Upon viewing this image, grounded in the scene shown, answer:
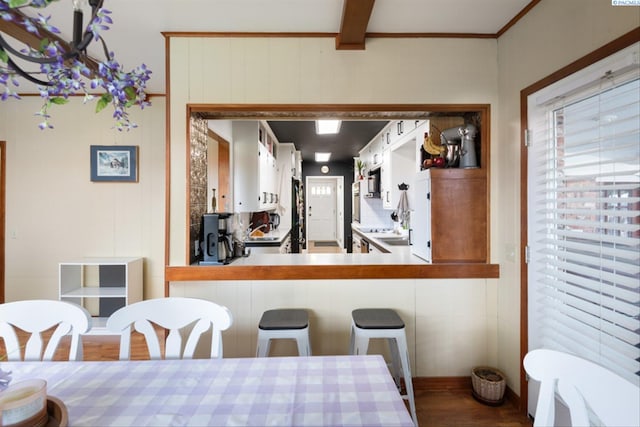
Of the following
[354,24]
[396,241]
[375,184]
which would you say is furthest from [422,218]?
[375,184]

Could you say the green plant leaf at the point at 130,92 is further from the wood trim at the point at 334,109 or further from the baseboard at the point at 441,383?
the baseboard at the point at 441,383

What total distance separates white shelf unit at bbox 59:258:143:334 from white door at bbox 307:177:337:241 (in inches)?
252

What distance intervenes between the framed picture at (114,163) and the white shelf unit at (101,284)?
95 centimetres

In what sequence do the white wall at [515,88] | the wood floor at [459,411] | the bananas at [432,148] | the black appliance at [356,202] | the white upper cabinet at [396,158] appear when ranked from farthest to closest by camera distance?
the black appliance at [356,202] < the white upper cabinet at [396,158] < the bananas at [432,148] < the wood floor at [459,411] < the white wall at [515,88]

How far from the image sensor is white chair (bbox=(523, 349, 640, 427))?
2.54 ft

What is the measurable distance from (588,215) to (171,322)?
2.08 meters

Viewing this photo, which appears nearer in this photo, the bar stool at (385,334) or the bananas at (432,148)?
the bar stool at (385,334)

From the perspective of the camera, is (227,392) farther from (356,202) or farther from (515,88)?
(356,202)

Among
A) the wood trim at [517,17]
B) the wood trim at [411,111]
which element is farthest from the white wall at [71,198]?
the wood trim at [517,17]

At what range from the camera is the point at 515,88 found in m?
2.10

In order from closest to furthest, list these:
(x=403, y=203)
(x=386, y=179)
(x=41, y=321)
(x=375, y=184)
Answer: (x=41, y=321)
(x=403, y=203)
(x=386, y=179)
(x=375, y=184)

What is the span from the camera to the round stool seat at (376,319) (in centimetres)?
192

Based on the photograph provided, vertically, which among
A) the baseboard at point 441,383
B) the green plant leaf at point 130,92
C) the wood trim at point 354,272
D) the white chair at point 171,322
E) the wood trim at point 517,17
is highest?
the wood trim at point 517,17

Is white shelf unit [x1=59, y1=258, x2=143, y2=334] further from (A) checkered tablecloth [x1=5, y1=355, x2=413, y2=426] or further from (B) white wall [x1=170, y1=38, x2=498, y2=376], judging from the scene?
(A) checkered tablecloth [x1=5, y1=355, x2=413, y2=426]
